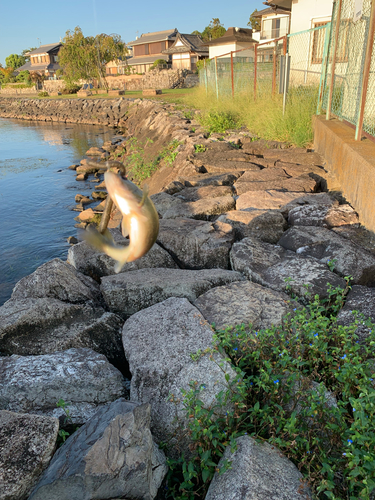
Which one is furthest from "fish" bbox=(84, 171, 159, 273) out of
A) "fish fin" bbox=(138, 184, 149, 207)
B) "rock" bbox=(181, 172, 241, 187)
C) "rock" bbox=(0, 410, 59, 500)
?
"rock" bbox=(181, 172, 241, 187)

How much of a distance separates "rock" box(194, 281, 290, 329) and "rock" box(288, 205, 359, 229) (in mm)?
1469

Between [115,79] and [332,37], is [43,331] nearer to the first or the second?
[332,37]

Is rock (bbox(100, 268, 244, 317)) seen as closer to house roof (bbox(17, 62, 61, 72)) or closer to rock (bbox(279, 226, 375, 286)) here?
rock (bbox(279, 226, 375, 286))

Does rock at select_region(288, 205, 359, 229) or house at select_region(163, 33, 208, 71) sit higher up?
house at select_region(163, 33, 208, 71)

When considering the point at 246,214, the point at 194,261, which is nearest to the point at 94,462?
the point at 194,261

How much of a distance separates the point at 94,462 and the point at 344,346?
1.63m

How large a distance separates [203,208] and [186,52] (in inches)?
1835

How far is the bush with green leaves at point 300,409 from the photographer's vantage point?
6.40 feet

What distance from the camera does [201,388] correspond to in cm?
236

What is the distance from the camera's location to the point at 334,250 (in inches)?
149

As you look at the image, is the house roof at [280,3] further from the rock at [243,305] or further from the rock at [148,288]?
the rock at [243,305]

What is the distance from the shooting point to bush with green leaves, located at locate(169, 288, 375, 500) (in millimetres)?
1951

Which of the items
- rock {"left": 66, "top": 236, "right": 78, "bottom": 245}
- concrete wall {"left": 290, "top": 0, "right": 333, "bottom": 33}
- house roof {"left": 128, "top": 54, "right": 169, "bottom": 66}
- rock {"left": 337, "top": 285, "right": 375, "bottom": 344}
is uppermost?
concrete wall {"left": 290, "top": 0, "right": 333, "bottom": 33}

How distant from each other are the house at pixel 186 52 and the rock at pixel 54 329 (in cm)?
4759
